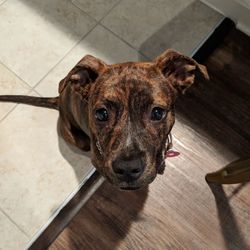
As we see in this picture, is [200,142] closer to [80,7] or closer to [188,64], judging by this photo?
[188,64]

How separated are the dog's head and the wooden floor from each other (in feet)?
2.64

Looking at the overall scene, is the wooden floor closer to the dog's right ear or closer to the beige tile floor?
the beige tile floor

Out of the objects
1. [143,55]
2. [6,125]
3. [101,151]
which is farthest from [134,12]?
[101,151]

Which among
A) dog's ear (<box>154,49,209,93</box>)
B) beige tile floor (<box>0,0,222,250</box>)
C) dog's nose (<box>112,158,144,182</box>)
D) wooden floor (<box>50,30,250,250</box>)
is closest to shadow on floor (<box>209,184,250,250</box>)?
wooden floor (<box>50,30,250,250</box>)

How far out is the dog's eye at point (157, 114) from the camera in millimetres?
2215

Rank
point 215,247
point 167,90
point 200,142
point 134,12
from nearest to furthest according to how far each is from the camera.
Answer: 1. point 167,90
2. point 215,247
3. point 200,142
4. point 134,12

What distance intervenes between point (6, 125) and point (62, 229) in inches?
33.5

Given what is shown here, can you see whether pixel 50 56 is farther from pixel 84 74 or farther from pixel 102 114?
pixel 102 114

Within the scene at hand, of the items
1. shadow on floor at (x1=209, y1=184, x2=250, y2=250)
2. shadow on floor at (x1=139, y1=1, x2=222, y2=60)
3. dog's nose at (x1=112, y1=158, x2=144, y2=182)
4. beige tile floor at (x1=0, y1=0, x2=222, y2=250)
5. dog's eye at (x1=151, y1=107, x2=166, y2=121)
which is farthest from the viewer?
shadow on floor at (x1=139, y1=1, x2=222, y2=60)

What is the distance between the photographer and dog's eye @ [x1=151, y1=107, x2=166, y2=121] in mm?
2215

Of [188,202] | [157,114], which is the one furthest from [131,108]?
[188,202]

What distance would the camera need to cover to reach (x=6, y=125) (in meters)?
3.28

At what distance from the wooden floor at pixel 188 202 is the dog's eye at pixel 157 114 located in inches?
38.8

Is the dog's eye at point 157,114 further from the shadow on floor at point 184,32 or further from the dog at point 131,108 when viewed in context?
the shadow on floor at point 184,32
